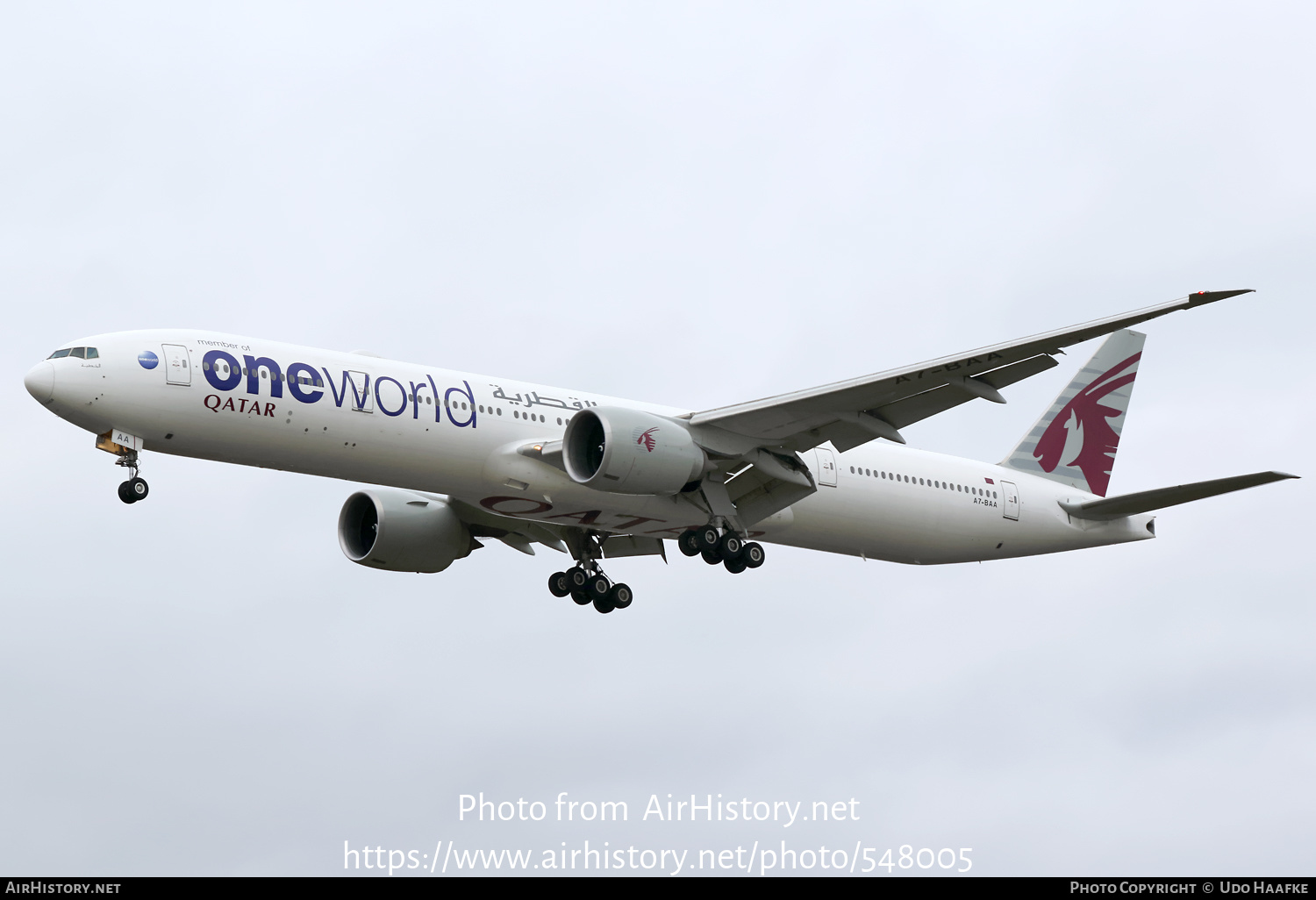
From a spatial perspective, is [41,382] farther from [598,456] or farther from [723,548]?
[723,548]

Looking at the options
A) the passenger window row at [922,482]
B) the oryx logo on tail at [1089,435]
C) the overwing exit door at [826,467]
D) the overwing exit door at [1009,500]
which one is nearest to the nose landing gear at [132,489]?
the overwing exit door at [826,467]

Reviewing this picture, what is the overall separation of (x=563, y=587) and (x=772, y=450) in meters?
6.85

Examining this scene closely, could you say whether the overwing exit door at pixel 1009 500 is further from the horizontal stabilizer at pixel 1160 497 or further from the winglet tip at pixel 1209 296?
the winglet tip at pixel 1209 296

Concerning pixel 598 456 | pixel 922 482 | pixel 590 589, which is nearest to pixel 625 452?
pixel 598 456

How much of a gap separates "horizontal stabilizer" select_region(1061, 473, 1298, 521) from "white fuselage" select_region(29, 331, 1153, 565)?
120 inches

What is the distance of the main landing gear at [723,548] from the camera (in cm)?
3281

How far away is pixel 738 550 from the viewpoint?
32.9 metres

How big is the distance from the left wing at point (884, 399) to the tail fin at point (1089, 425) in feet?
29.1

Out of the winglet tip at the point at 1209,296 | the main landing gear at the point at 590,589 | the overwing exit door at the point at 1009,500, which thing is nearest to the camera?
the winglet tip at the point at 1209,296

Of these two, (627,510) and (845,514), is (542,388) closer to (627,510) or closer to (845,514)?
(627,510)

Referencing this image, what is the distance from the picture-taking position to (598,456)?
30328 millimetres

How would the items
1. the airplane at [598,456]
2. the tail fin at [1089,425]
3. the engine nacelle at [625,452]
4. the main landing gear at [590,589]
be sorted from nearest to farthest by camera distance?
the airplane at [598,456] → the engine nacelle at [625,452] → the main landing gear at [590,589] → the tail fin at [1089,425]

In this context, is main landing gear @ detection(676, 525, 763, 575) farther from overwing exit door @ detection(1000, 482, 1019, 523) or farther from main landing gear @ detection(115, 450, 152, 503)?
main landing gear @ detection(115, 450, 152, 503)

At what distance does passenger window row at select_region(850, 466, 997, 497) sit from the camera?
3509 cm
